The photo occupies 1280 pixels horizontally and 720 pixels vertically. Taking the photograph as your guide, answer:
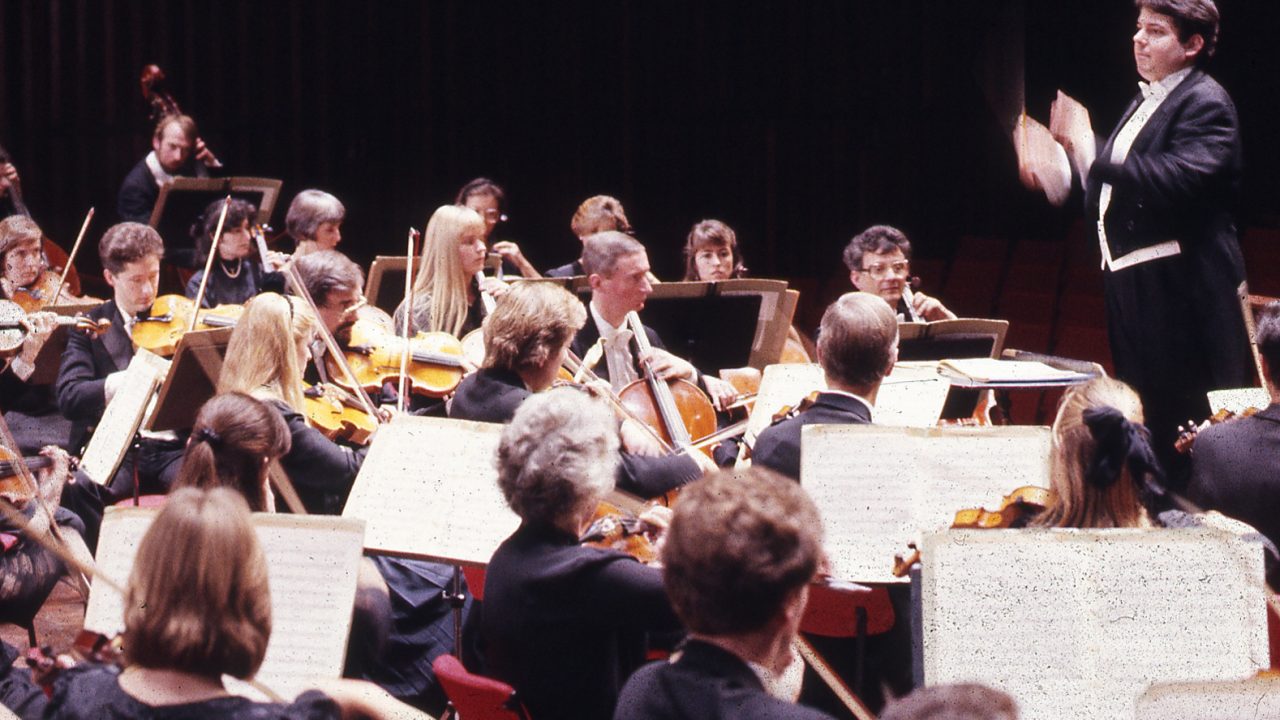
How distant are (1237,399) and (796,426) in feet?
4.03

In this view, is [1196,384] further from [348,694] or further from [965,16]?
[965,16]

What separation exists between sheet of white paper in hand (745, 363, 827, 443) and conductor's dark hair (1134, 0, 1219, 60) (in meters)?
1.30

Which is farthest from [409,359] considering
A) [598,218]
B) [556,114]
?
[556,114]

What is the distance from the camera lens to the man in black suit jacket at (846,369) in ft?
9.59

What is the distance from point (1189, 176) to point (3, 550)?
3.09 meters

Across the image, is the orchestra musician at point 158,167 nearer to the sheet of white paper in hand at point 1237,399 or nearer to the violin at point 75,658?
the sheet of white paper in hand at point 1237,399

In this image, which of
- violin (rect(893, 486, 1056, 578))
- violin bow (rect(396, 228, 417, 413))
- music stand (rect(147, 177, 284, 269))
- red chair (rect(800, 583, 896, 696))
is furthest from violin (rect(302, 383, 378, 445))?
music stand (rect(147, 177, 284, 269))

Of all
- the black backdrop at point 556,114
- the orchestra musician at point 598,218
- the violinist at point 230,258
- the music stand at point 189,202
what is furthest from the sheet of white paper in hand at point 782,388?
the black backdrop at point 556,114

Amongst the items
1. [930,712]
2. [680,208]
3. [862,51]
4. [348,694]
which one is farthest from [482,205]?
[930,712]

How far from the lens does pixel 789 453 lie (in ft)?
9.47

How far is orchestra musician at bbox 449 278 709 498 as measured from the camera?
309cm

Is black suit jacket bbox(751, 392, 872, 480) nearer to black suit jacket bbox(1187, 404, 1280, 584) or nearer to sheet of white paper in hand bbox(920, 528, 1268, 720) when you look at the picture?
black suit jacket bbox(1187, 404, 1280, 584)

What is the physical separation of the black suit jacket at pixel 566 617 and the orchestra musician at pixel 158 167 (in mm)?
5180

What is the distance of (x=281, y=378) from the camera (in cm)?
334
